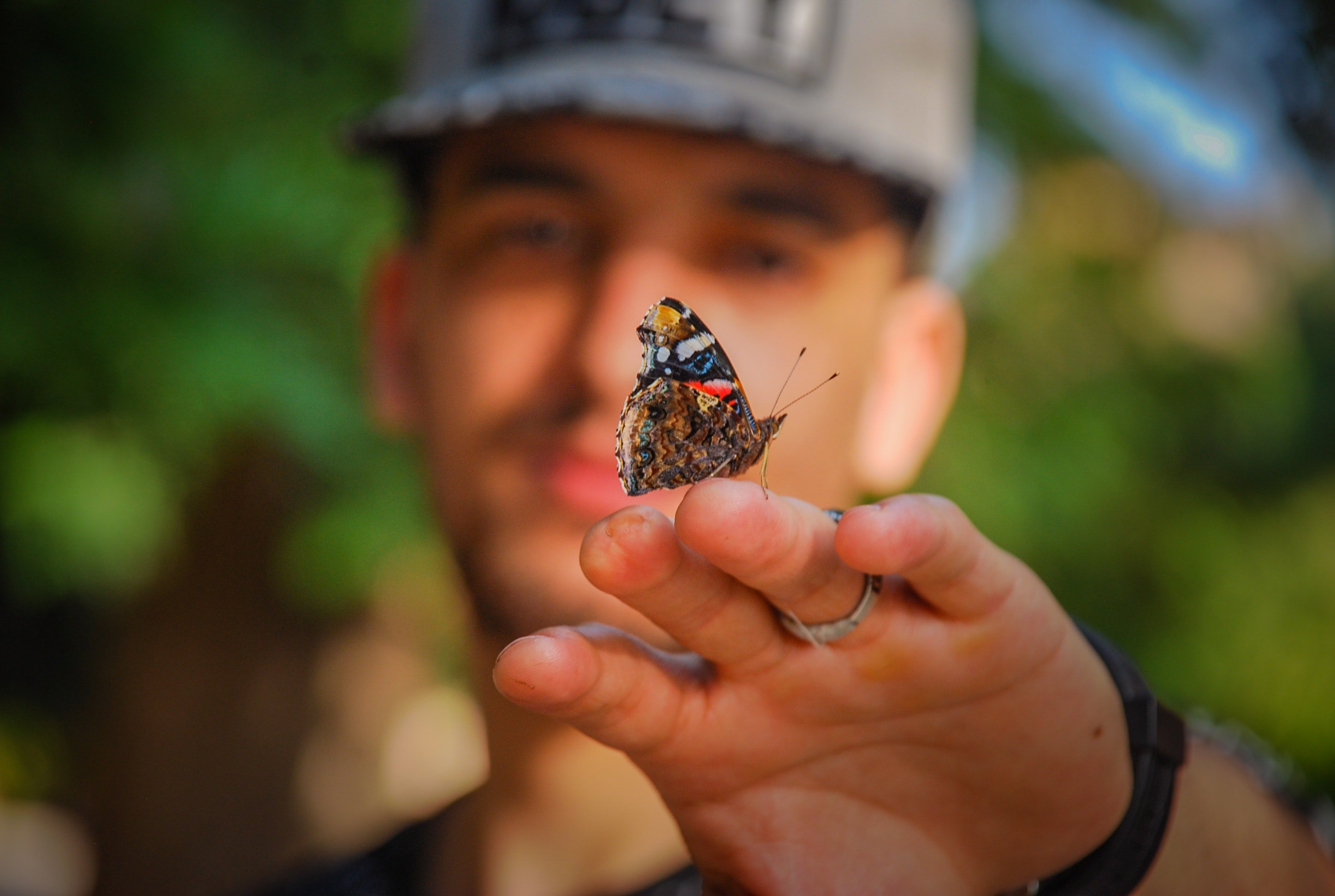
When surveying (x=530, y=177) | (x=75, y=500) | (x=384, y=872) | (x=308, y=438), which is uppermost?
(x=530, y=177)

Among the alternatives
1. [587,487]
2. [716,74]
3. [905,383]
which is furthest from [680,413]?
[905,383]

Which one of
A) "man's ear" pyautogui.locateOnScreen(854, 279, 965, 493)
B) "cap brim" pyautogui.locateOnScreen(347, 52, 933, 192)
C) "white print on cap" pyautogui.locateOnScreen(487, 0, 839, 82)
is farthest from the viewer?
"man's ear" pyautogui.locateOnScreen(854, 279, 965, 493)

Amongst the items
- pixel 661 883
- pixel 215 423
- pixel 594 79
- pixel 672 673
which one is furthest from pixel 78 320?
pixel 672 673

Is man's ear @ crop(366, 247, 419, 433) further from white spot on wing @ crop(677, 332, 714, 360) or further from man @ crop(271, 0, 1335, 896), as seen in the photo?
white spot on wing @ crop(677, 332, 714, 360)

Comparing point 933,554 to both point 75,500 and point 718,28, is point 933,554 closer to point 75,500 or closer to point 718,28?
point 718,28

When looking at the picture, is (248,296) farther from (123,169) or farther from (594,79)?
(594,79)

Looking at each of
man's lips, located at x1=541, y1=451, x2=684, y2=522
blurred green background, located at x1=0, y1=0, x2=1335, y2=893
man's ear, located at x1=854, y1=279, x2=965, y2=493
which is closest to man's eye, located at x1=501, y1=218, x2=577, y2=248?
man's lips, located at x1=541, y1=451, x2=684, y2=522

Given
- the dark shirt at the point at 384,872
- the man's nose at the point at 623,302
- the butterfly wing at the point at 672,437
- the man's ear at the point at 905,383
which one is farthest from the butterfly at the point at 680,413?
the dark shirt at the point at 384,872
